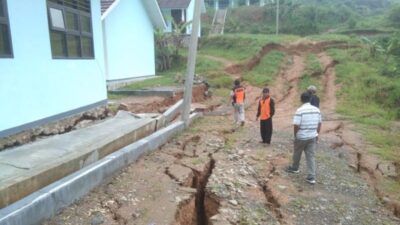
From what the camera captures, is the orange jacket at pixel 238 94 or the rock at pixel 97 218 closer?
the rock at pixel 97 218

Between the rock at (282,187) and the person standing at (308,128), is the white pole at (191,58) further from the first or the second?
the rock at (282,187)

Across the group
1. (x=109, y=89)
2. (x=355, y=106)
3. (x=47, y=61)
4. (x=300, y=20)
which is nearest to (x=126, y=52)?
(x=109, y=89)

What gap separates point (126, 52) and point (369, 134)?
10220mm

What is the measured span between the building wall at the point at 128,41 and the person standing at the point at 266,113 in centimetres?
772

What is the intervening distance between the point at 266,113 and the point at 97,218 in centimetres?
512

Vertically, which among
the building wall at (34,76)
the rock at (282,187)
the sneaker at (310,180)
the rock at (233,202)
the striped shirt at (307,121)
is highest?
the building wall at (34,76)

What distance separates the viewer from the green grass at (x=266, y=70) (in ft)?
61.9

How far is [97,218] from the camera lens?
4414 mm

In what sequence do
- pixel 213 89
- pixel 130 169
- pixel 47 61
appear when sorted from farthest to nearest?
1. pixel 213 89
2. pixel 47 61
3. pixel 130 169

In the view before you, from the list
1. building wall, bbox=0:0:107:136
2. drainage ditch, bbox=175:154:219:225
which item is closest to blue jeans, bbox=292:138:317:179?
drainage ditch, bbox=175:154:219:225

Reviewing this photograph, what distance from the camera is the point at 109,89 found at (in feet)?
44.4

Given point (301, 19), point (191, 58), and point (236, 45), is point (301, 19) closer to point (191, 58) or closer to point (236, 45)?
point (236, 45)

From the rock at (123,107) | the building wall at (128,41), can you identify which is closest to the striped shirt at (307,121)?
the rock at (123,107)

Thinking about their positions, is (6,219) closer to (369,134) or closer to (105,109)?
(105,109)
